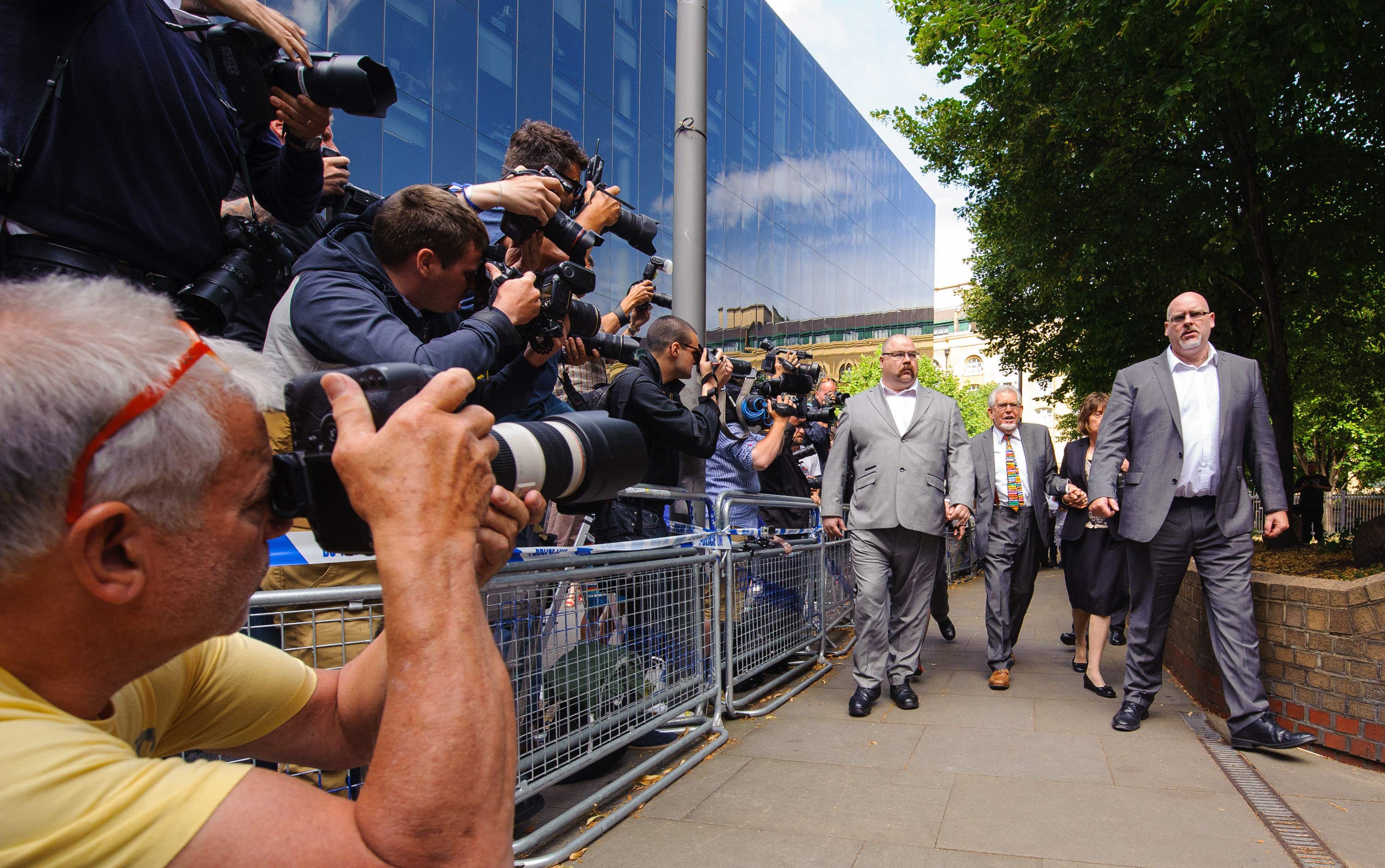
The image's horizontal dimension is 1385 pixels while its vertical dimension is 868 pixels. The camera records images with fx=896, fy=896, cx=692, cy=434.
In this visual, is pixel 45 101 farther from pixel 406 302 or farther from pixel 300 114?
pixel 406 302

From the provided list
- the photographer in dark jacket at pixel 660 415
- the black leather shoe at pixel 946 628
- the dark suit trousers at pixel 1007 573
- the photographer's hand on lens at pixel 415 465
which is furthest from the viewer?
the black leather shoe at pixel 946 628

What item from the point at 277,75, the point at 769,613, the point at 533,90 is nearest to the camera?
the point at 277,75

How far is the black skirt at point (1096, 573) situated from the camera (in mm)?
5992

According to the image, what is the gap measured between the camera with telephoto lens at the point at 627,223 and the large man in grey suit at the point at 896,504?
2.26 m

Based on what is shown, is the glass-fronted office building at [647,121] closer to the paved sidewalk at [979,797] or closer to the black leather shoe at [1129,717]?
the paved sidewalk at [979,797]

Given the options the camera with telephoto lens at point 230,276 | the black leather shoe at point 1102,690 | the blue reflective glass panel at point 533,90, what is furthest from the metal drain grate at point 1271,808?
the blue reflective glass panel at point 533,90

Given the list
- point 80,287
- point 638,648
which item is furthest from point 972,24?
point 80,287

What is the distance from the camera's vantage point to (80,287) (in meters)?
1.05

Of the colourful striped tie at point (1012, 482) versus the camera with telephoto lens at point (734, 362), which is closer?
the camera with telephoto lens at point (734, 362)

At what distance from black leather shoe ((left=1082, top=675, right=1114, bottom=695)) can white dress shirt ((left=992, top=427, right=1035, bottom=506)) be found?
128cm

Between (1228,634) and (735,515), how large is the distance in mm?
2910

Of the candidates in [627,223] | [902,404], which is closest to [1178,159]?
[902,404]

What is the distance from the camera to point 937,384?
4719 centimetres

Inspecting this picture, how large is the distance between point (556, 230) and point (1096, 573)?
4632 mm
